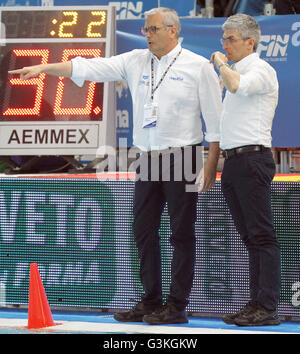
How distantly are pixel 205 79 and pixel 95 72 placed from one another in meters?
0.77

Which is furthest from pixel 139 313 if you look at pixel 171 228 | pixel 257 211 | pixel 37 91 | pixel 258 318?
pixel 37 91

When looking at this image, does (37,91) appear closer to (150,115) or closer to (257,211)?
(150,115)

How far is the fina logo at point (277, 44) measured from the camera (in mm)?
7910

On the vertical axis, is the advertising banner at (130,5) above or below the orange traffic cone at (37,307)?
above

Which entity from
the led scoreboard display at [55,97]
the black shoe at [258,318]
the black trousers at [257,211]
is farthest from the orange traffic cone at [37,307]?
the led scoreboard display at [55,97]

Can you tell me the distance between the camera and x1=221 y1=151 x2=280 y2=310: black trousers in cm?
509

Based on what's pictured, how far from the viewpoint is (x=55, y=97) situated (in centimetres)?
768

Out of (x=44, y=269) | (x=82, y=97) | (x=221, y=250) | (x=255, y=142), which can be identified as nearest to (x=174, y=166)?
(x=255, y=142)

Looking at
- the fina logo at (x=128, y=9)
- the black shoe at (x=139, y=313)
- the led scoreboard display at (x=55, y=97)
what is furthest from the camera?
the fina logo at (x=128, y=9)

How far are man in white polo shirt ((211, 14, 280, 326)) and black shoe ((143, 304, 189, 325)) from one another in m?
0.42

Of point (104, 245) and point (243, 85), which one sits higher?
point (243, 85)

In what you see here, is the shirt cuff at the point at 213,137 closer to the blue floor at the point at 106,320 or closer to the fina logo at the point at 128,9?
the blue floor at the point at 106,320

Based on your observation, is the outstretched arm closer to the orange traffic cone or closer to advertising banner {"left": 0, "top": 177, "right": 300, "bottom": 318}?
advertising banner {"left": 0, "top": 177, "right": 300, "bottom": 318}

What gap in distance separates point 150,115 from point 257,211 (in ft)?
2.97
